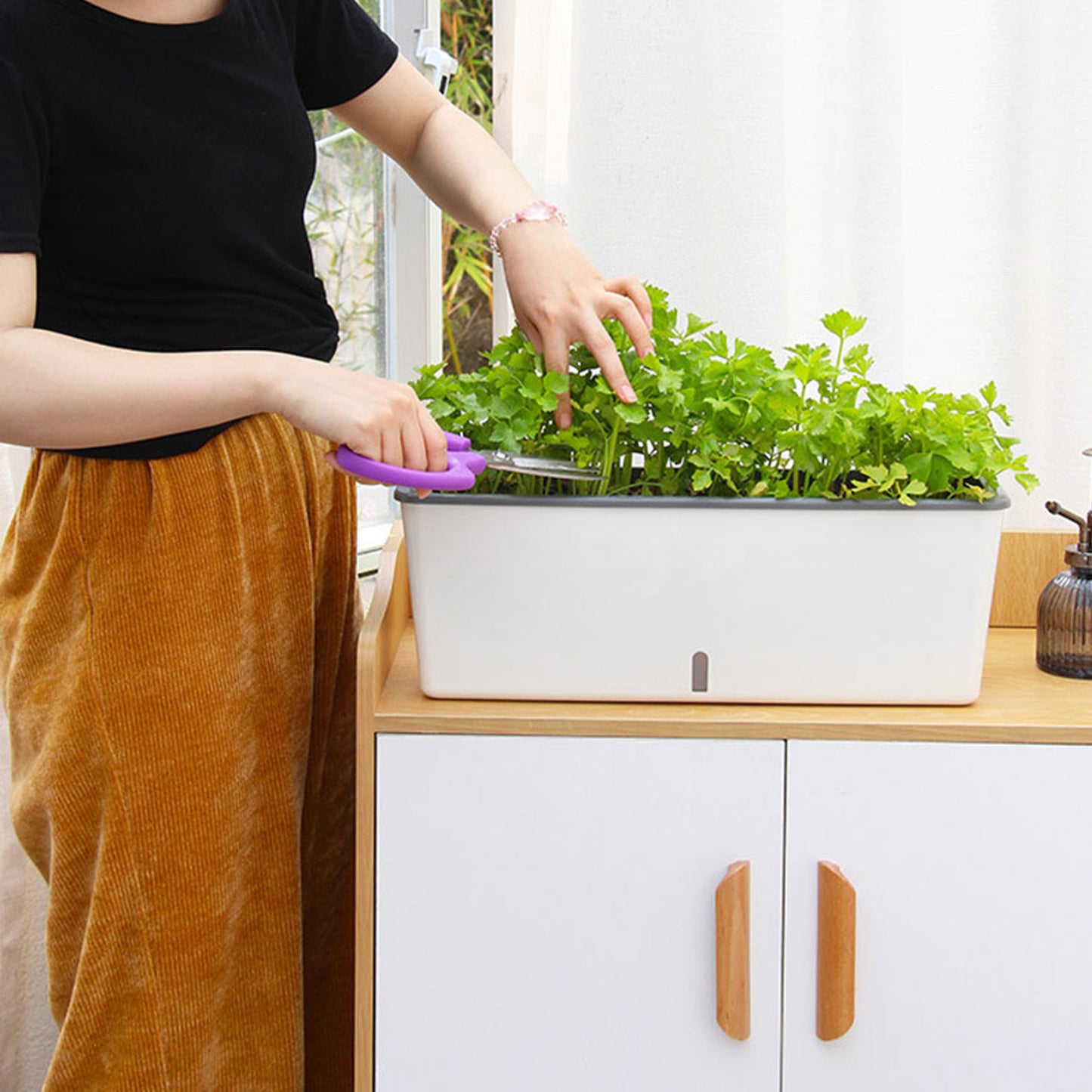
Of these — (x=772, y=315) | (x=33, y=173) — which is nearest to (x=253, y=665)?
(x=33, y=173)

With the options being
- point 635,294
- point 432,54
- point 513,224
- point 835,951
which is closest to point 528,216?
point 513,224

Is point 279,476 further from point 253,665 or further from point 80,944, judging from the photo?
point 80,944

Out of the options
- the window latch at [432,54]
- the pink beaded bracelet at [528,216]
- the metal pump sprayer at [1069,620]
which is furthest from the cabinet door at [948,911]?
the window latch at [432,54]

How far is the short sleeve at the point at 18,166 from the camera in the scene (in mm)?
722

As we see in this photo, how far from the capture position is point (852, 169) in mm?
1384

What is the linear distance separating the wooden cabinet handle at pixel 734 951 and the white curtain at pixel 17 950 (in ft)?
2.29

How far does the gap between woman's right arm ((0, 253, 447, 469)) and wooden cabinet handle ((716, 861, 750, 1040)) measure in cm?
33

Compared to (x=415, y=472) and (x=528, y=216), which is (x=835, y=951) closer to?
(x=415, y=472)

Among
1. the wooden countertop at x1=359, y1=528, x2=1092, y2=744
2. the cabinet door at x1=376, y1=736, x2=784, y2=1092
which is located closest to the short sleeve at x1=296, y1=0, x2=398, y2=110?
the wooden countertop at x1=359, y1=528, x2=1092, y2=744

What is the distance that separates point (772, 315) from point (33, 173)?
0.85m

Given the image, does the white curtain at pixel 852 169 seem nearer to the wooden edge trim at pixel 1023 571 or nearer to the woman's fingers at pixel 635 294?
the wooden edge trim at pixel 1023 571

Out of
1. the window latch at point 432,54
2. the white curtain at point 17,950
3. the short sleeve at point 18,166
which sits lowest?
the white curtain at point 17,950

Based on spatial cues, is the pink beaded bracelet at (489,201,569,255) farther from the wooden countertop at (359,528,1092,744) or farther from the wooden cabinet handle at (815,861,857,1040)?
the wooden cabinet handle at (815,861,857,1040)

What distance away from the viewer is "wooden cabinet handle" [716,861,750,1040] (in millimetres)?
841
